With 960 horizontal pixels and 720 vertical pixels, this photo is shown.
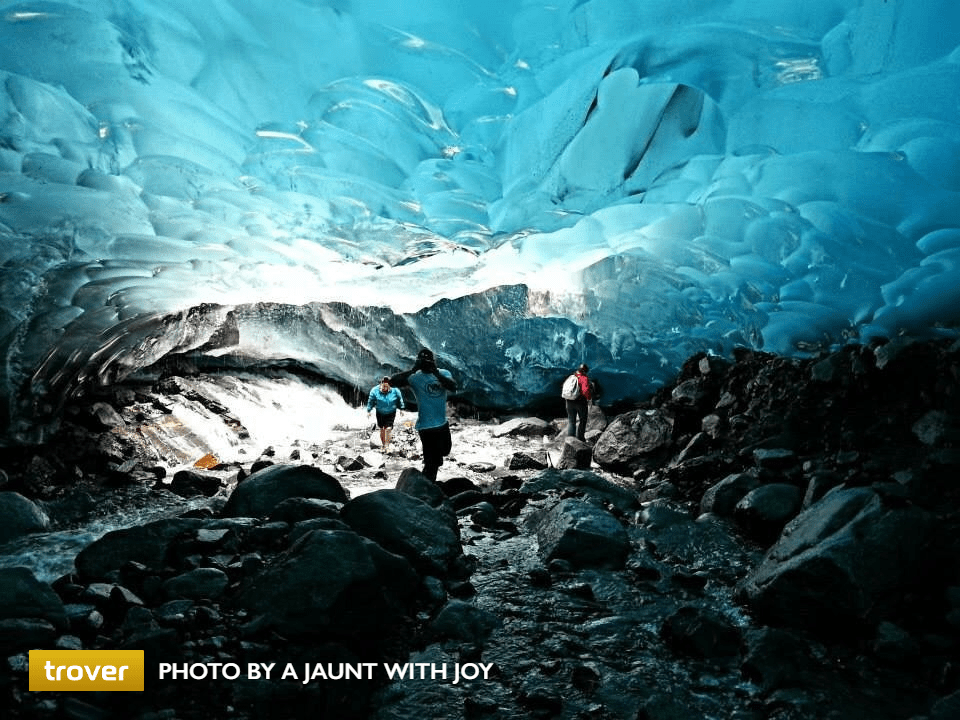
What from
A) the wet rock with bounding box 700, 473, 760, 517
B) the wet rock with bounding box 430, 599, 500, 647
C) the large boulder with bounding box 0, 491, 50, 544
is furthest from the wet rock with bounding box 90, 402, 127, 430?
the wet rock with bounding box 700, 473, 760, 517

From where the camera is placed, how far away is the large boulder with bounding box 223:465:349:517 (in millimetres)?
5383

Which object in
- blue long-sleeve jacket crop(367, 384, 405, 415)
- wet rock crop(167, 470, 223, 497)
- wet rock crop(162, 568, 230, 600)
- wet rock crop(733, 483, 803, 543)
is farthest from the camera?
blue long-sleeve jacket crop(367, 384, 405, 415)

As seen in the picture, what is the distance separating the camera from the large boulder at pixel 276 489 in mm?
5383

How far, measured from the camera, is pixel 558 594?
4285mm

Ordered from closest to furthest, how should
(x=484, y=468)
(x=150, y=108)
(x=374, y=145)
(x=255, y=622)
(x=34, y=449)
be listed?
(x=255, y=622), (x=150, y=108), (x=374, y=145), (x=34, y=449), (x=484, y=468)

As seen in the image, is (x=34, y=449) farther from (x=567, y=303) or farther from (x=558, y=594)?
(x=567, y=303)

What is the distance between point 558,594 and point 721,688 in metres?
1.39

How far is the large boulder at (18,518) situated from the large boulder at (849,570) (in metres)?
6.21

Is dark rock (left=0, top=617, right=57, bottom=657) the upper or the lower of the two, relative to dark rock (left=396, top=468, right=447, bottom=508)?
lower

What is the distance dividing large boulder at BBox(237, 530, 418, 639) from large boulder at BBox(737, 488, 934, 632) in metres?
2.45

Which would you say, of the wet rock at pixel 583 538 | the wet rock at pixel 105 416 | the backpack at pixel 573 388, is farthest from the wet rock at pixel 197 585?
the backpack at pixel 573 388

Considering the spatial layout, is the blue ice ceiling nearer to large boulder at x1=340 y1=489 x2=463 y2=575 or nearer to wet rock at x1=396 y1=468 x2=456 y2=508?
wet rock at x1=396 y1=468 x2=456 y2=508

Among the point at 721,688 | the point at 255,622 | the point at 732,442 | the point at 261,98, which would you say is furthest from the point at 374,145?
the point at 732,442

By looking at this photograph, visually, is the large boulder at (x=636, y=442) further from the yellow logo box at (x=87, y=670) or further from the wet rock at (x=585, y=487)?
the yellow logo box at (x=87, y=670)
